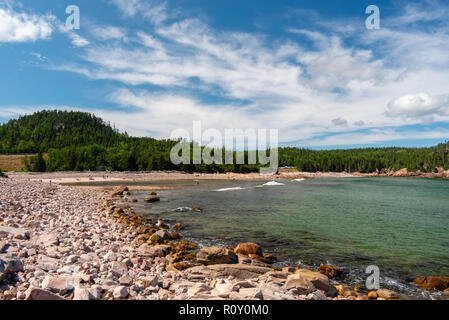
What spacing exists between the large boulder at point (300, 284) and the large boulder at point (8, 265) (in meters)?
8.84

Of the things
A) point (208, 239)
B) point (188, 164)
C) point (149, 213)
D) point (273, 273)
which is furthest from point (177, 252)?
point (188, 164)

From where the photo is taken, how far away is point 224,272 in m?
10.3

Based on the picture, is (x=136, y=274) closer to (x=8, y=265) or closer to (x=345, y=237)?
(x=8, y=265)

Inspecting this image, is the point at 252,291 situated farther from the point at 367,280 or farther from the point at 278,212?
the point at 278,212

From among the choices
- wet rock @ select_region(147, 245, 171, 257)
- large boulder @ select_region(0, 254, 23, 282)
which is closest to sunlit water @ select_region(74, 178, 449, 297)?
wet rock @ select_region(147, 245, 171, 257)

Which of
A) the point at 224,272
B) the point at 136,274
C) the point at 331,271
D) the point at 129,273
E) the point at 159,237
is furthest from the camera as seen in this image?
the point at 159,237

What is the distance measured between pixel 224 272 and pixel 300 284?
308 cm

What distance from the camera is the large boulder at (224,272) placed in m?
10.1

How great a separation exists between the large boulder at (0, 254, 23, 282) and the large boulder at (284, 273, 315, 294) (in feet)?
29.0

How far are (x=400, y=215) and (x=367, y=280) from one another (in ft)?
76.4

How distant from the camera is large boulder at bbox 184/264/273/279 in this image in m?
10.1

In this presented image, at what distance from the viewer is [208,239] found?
1780cm

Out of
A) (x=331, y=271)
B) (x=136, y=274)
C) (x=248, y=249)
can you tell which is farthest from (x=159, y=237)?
(x=331, y=271)

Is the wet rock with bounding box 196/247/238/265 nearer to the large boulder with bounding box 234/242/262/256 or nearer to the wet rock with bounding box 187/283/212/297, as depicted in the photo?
the large boulder with bounding box 234/242/262/256
